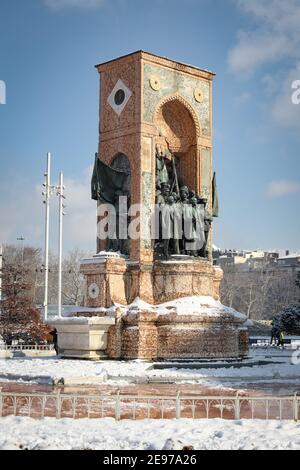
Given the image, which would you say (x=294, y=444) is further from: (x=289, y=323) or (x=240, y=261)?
(x=240, y=261)

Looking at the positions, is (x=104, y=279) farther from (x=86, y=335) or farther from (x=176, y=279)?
(x=176, y=279)

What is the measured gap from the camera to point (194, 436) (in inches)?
378

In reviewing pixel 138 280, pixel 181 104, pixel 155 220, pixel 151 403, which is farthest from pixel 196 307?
pixel 151 403

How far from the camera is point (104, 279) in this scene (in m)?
22.2

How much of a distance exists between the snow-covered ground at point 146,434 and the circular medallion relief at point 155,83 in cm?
1512

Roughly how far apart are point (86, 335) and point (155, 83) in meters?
8.95

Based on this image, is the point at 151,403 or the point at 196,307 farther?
the point at 196,307

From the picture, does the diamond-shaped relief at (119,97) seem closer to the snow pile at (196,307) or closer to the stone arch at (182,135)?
the stone arch at (182,135)

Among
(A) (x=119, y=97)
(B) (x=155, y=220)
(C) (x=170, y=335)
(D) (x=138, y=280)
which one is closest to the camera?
(C) (x=170, y=335)

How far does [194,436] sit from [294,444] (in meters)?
1.39

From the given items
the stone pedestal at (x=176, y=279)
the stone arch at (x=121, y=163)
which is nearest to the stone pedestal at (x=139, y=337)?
the stone pedestal at (x=176, y=279)

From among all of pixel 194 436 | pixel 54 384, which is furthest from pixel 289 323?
pixel 194 436

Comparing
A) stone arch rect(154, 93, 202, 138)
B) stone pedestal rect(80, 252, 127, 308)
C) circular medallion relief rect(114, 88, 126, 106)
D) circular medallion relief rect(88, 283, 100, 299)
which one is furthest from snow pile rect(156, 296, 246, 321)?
circular medallion relief rect(114, 88, 126, 106)
